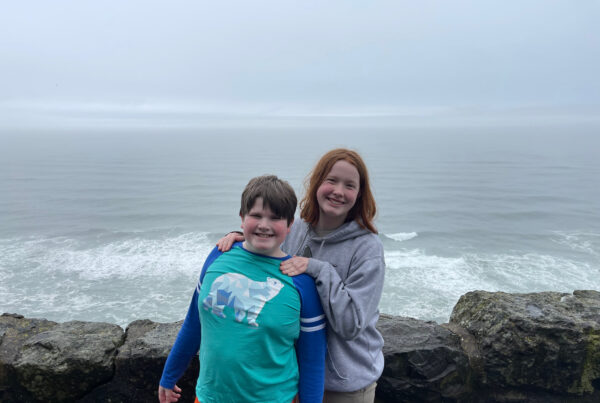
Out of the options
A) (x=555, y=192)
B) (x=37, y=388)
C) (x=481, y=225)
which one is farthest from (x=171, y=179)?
(x=37, y=388)

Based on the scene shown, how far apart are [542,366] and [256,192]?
2.47m

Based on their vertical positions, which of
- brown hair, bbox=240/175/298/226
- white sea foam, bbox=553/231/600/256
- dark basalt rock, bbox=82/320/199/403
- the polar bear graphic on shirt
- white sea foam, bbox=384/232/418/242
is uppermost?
brown hair, bbox=240/175/298/226

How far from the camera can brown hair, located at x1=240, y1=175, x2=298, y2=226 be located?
6.93ft

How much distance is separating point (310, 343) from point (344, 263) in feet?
1.42

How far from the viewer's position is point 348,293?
2.09m

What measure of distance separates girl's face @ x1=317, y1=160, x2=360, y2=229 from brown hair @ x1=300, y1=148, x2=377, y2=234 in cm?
3

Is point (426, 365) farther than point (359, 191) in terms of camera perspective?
Yes

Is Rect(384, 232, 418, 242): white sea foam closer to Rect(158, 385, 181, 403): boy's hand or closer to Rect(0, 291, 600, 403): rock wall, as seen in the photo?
Rect(0, 291, 600, 403): rock wall

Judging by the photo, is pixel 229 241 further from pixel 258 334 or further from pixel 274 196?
pixel 258 334

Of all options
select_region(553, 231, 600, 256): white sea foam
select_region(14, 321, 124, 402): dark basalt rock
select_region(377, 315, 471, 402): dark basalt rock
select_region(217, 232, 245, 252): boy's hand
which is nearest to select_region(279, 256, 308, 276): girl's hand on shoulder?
select_region(217, 232, 245, 252): boy's hand

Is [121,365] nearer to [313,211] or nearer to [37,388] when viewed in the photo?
[37,388]

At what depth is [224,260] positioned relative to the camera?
2191mm

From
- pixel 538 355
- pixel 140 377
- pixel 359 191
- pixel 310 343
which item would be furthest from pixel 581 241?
pixel 310 343

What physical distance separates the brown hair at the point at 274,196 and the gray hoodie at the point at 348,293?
0.90 feet
